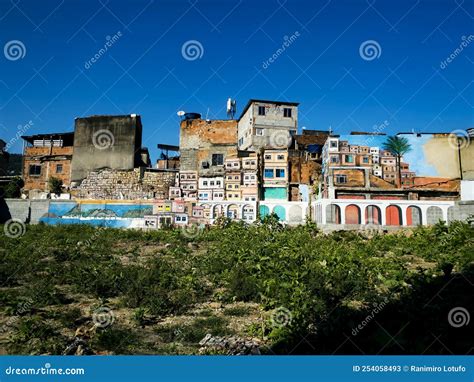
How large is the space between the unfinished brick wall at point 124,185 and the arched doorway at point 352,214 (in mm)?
14669

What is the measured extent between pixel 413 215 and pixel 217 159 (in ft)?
54.9

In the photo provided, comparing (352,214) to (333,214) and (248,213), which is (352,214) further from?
(248,213)

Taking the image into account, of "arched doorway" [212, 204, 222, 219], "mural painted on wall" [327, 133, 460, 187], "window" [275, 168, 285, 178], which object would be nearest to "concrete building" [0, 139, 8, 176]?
"arched doorway" [212, 204, 222, 219]

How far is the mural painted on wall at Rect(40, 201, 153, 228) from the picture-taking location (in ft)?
93.5

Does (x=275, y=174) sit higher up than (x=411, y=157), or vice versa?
(x=411, y=157)

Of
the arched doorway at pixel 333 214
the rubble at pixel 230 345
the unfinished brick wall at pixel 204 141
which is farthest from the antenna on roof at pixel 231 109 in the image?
the rubble at pixel 230 345

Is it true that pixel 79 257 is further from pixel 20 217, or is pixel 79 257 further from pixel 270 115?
pixel 270 115

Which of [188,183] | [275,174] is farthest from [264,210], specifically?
[188,183]

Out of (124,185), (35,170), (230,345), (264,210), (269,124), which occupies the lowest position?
(230,345)

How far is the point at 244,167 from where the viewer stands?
1218 inches

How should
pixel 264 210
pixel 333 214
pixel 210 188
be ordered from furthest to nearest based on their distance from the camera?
pixel 210 188 < pixel 264 210 < pixel 333 214

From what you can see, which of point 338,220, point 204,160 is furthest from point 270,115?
point 338,220

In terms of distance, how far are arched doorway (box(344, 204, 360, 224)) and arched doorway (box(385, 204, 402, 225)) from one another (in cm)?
212

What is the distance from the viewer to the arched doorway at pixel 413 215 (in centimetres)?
2667
